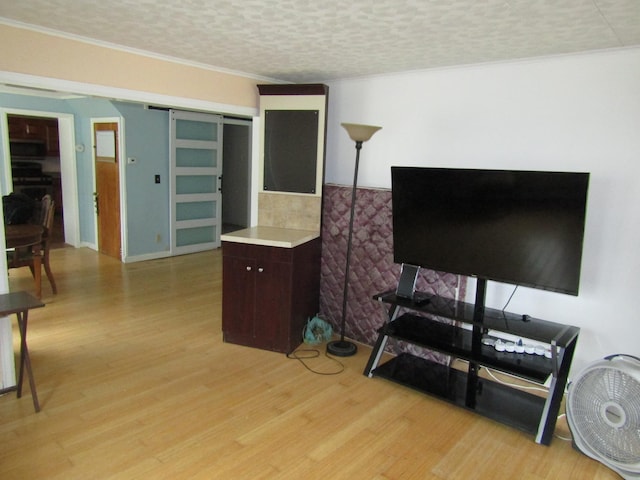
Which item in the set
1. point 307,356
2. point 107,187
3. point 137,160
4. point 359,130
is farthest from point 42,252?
point 359,130

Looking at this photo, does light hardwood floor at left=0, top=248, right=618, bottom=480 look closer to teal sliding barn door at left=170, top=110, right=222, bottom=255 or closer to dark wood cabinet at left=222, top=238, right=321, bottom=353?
dark wood cabinet at left=222, top=238, right=321, bottom=353

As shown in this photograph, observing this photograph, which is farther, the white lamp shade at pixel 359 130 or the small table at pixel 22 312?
the white lamp shade at pixel 359 130

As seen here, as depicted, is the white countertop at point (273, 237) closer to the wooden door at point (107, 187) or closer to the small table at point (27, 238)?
the small table at point (27, 238)

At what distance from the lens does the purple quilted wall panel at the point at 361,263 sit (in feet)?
11.4

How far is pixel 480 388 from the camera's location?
2.98m

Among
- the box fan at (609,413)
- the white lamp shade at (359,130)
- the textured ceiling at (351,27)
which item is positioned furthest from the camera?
the white lamp shade at (359,130)

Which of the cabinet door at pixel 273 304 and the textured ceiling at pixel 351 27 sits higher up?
the textured ceiling at pixel 351 27

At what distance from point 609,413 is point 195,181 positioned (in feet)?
18.9

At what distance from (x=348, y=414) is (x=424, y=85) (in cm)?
241

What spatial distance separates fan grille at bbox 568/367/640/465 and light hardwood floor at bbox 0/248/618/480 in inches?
5.7

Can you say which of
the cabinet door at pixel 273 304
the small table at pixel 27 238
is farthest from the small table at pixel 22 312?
the small table at pixel 27 238

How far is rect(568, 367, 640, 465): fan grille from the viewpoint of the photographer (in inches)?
85.4

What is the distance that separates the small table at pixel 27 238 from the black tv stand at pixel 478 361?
342 cm

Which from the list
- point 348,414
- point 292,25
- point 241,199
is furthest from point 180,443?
point 241,199
